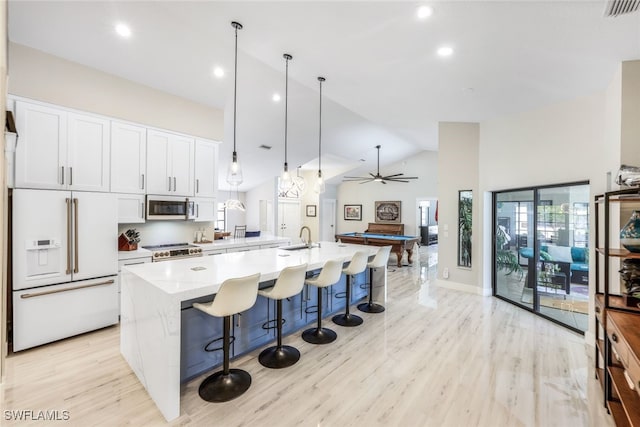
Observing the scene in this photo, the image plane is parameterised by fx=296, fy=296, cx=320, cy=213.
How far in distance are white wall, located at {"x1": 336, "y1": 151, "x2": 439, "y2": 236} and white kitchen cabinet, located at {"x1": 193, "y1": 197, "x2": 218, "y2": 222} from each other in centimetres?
749

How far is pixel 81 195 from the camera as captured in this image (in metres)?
3.43

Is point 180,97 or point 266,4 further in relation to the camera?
point 180,97

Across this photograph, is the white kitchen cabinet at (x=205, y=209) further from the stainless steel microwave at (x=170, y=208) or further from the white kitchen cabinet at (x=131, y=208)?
the white kitchen cabinet at (x=131, y=208)

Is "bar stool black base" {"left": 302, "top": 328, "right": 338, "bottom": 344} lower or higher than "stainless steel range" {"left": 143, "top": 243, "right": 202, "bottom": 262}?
lower

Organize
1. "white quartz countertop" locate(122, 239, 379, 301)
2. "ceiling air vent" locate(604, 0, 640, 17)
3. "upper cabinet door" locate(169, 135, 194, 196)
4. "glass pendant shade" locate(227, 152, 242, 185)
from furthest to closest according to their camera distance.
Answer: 1. "upper cabinet door" locate(169, 135, 194, 196)
2. "glass pendant shade" locate(227, 152, 242, 185)
3. "white quartz countertop" locate(122, 239, 379, 301)
4. "ceiling air vent" locate(604, 0, 640, 17)

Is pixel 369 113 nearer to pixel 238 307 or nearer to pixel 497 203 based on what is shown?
pixel 497 203

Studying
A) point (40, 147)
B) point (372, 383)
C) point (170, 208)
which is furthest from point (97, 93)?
point (372, 383)

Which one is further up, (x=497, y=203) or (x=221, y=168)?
(x=221, y=168)

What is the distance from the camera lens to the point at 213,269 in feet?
9.16

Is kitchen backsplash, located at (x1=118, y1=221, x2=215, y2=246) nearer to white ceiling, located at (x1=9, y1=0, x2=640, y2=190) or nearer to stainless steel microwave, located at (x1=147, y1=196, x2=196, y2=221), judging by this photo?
stainless steel microwave, located at (x1=147, y1=196, x2=196, y2=221)

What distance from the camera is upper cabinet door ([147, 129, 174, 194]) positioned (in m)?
4.18

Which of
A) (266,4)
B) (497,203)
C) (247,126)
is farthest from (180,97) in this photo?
(497,203)

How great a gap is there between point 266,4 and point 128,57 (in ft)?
6.98

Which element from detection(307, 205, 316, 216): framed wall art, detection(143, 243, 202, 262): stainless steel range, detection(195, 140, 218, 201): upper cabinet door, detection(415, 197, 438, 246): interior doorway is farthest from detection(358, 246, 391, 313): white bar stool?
detection(415, 197, 438, 246): interior doorway
